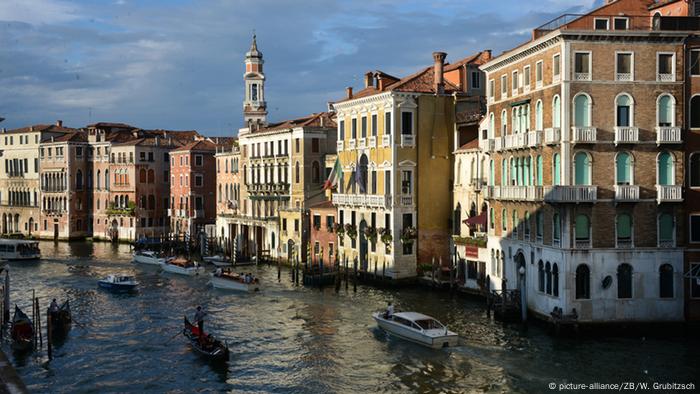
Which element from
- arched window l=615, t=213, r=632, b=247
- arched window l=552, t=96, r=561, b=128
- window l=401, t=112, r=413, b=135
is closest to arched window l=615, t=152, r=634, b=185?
arched window l=615, t=213, r=632, b=247

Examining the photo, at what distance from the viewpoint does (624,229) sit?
87.0 feet

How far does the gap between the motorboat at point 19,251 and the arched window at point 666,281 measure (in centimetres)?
4234

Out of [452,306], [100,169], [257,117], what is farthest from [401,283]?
[100,169]

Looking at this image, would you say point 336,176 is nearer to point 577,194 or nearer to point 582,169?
point 582,169

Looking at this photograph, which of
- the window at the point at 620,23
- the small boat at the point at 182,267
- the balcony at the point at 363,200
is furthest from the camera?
the small boat at the point at 182,267

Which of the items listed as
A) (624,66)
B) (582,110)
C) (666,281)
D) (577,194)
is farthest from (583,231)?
(624,66)

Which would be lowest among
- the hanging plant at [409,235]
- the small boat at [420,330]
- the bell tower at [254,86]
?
the small boat at [420,330]

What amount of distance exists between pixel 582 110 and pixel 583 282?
5463 mm

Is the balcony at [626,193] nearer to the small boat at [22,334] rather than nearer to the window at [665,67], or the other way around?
the window at [665,67]

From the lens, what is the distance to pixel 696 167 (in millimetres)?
26859

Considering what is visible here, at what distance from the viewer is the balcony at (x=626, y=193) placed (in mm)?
26219

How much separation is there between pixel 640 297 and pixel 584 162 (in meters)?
4.63

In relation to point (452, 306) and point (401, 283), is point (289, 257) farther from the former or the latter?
point (452, 306)

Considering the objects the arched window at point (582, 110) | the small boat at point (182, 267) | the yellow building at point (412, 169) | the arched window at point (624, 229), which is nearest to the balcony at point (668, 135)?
the arched window at point (582, 110)
